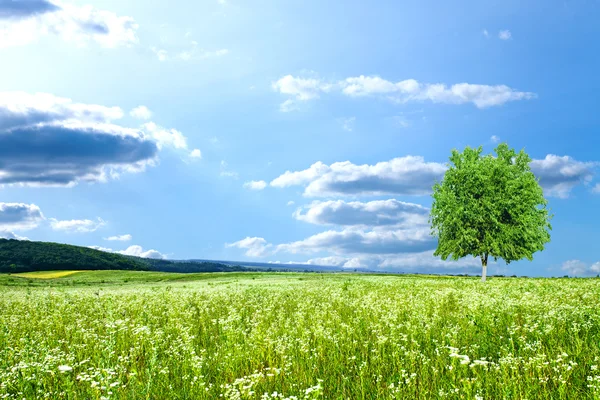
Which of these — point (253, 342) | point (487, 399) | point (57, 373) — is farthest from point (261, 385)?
point (57, 373)

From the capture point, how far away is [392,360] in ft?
26.5

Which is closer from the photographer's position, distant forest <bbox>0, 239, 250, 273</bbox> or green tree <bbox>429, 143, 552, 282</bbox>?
green tree <bbox>429, 143, 552, 282</bbox>

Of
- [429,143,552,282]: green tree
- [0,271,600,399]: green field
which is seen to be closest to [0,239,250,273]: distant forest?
[429,143,552,282]: green tree

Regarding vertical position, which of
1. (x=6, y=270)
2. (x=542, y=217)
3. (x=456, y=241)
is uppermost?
(x=542, y=217)

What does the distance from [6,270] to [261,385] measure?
518 feet

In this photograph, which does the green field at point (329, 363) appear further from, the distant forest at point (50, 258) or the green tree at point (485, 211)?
the distant forest at point (50, 258)

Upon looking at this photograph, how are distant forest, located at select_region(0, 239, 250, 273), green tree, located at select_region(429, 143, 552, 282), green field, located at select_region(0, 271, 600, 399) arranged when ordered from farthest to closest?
1. distant forest, located at select_region(0, 239, 250, 273)
2. green tree, located at select_region(429, 143, 552, 282)
3. green field, located at select_region(0, 271, 600, 399)

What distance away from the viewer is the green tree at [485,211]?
49.4m

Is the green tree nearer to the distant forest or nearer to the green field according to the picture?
the green field

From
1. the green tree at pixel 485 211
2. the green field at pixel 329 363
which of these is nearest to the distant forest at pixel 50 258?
the green tree at pixel 485 211

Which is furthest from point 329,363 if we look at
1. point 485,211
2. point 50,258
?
point 50,258

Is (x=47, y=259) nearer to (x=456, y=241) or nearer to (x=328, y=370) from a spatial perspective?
(x=456, y=241)

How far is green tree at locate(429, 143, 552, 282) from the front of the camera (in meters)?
49.4

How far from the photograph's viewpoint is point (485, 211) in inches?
1929
